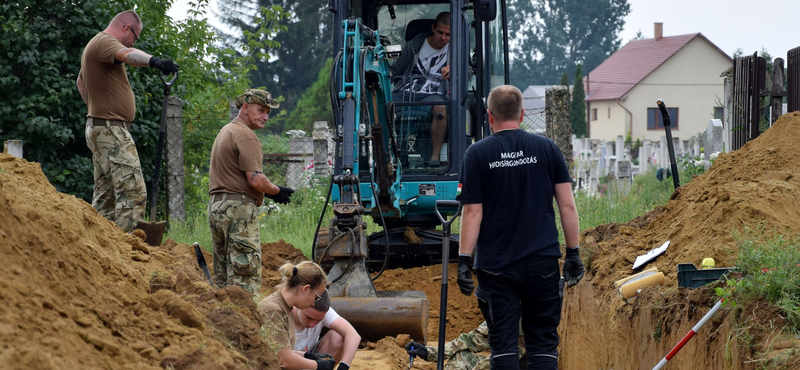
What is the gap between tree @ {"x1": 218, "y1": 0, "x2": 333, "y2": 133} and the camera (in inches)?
1837

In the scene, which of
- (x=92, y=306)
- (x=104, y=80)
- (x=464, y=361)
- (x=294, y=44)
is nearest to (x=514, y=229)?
(x=464, y=361)

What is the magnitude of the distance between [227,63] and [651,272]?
9999 mm

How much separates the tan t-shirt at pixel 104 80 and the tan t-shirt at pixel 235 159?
1092mm

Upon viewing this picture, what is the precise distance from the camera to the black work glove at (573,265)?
5.23 meters

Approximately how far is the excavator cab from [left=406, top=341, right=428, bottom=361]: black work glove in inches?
14.6

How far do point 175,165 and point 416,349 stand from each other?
21.7ft

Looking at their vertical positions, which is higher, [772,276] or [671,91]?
[671,91]

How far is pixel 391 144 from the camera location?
9.14 m

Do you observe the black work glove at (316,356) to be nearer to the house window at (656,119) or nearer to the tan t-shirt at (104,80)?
the tan t-shirt at (104,80)

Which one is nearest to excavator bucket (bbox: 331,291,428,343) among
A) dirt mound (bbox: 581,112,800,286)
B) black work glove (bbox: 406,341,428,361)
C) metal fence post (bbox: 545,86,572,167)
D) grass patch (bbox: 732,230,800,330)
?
black work glove (bbox: 406,341,428,361)

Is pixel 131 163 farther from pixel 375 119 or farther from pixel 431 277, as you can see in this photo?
pixel 431 277

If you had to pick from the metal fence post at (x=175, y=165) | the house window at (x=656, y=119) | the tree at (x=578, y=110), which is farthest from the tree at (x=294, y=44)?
the metal fence post at (x=175, y=165)

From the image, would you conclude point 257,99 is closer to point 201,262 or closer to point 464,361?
point 201,262

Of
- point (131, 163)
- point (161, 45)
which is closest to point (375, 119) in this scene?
point (131, 163)
